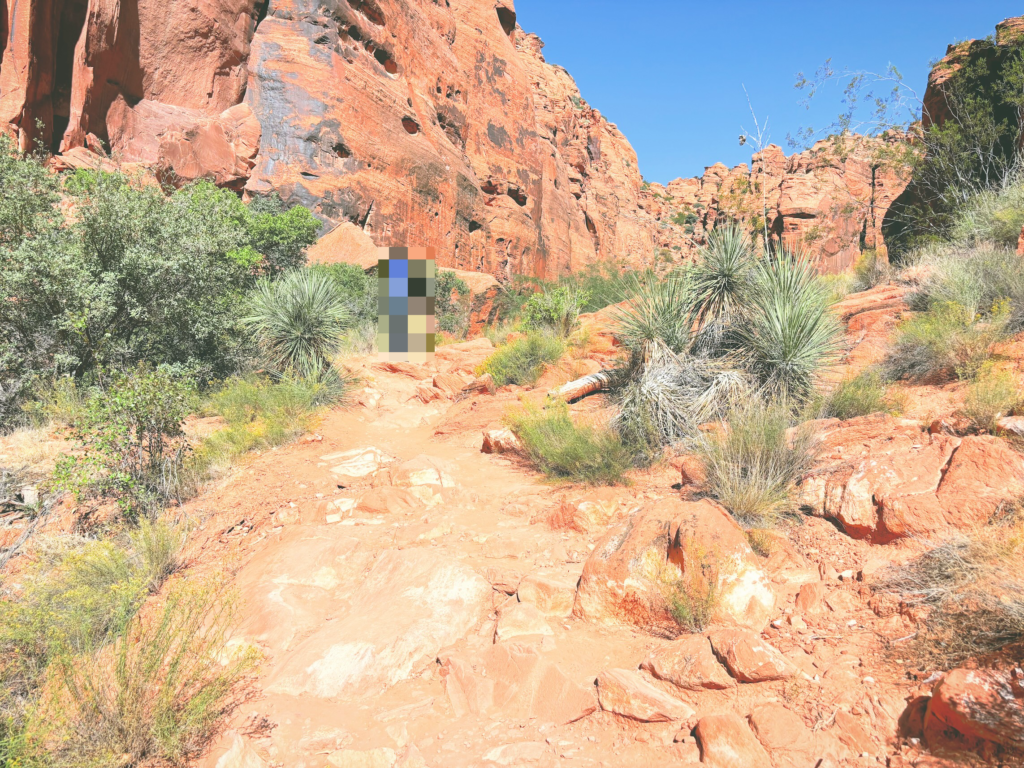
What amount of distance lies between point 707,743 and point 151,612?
3996mm

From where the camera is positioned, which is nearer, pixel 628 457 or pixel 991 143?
pixel 628 457

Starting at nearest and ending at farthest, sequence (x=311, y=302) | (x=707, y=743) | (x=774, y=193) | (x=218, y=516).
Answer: (x=707, y=743)
(x=218, y=516)
(x=311, y=302)
(x=774, y=193)

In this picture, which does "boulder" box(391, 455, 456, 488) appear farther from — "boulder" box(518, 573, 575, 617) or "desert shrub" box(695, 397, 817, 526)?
"desert shrub" box(695, 397, 817, 526)

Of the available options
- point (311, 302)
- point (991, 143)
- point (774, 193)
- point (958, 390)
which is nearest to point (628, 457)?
point (958, 390)

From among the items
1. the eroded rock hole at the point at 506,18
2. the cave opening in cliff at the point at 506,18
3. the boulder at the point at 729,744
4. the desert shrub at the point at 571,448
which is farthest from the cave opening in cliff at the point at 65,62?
the eroded rock hole at the point at 506,18

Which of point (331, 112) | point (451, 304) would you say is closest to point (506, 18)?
point (331, 112)

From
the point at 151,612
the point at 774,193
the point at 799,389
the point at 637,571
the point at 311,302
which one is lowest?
the point at 151,612

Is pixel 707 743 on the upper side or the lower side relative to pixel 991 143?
lower

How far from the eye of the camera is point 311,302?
11.7m

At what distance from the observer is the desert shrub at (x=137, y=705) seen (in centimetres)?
276

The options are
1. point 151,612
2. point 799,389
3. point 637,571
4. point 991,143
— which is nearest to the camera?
point 637,571

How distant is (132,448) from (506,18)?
41.5m

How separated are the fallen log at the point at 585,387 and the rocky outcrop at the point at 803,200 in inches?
81.1

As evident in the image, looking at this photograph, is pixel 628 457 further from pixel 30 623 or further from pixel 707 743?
pixel 30 623
